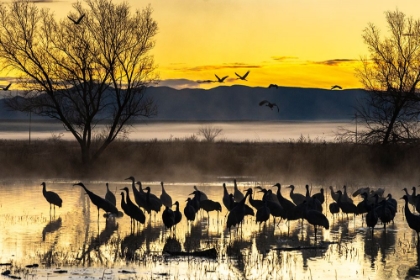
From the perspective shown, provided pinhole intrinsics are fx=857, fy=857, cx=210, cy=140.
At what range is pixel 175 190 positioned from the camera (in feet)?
94.1

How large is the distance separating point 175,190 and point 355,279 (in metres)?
14.7

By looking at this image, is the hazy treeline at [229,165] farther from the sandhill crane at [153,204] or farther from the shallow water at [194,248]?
the sandhill crane at [153,204]

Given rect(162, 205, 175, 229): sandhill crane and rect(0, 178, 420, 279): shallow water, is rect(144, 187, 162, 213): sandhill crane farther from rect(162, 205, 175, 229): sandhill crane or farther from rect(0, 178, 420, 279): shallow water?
rect(162, 205, 175, 229): sandhill crane

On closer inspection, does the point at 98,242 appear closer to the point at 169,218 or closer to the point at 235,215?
the point at 169,218

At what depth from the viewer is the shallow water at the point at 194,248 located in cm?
1484

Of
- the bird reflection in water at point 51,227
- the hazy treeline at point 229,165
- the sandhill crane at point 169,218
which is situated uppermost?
the hazy treeline at point 229,165

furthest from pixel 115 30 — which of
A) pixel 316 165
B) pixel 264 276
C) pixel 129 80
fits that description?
pixel 264 276

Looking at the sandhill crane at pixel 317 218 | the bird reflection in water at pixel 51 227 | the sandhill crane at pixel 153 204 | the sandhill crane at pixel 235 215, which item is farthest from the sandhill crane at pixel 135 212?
the sandhill crane at pixel 317 218

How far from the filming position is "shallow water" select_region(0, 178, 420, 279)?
14.8 metres

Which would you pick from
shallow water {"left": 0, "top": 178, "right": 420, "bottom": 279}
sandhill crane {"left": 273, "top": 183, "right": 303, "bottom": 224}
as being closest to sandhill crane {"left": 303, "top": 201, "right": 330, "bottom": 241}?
shallow water {"left": 0, "top": 178, "right": 420, "bottom": 279}

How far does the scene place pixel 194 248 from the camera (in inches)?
679

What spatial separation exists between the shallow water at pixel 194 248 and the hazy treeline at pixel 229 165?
10525mm

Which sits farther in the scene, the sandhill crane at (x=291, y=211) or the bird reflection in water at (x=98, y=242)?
the sandhill crane at (x=291, y=211)

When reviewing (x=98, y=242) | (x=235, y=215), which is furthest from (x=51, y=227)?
(x=235, y=215)
